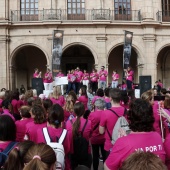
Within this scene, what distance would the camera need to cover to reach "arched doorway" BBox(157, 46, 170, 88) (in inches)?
1220

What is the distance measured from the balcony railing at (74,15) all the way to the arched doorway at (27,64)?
3.77m

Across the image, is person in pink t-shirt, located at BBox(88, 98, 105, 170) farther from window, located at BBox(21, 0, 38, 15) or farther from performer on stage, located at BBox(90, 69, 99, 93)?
window, located at BBox(21, 0, 38, 15)

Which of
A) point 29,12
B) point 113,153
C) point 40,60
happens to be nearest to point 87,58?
point 40,60

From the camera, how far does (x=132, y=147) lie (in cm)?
347

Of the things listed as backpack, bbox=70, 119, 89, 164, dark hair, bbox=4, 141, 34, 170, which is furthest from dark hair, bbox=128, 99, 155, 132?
backpack, bbox=70, 119, 89, 164

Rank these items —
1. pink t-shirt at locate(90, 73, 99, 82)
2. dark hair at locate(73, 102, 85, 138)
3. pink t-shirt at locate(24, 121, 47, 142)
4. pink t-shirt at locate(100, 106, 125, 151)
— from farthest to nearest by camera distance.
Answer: pink t-shirt at locate(90, 73, 99, 82) → dark hair at locate(73, 102, 85, 138) → pink t-shirt at locate(100, 106, 125, 151) → pink t-shirt at locate(24, 121, 47, 142)

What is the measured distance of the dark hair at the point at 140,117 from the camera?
149 inches

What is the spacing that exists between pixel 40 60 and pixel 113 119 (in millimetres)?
25740

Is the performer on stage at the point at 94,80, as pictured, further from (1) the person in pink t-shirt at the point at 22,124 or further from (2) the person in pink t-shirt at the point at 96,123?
(1) the person in pink t-shirt at the point at 22,124

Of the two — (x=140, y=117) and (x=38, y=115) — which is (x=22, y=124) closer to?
(x=38, y=115)

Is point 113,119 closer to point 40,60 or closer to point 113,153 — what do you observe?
point 113,153

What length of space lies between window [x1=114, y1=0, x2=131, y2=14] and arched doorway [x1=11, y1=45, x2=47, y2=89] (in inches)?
311

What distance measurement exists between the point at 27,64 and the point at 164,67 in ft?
41.7

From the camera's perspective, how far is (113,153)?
3518mm
